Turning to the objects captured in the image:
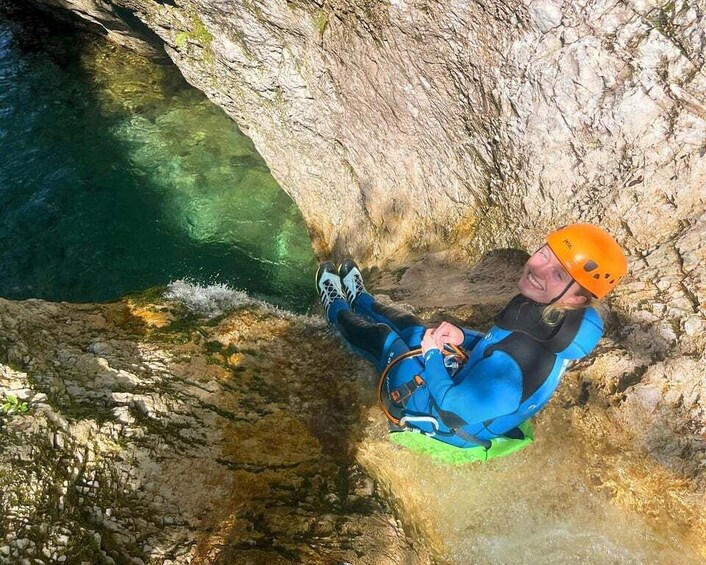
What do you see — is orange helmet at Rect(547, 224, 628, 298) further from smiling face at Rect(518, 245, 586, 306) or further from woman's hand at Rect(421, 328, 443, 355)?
woman's hand at Rect(421, 328, 443, 355)

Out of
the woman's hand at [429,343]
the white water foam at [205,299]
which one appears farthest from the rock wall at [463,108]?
the white water foam at [205,299]

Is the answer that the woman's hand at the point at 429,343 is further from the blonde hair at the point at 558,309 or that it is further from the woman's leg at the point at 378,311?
the blonde hair at the point at 558,309

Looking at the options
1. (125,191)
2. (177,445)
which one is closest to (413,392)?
(177,445)

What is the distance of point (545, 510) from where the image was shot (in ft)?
12.8

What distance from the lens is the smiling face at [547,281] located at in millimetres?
3465

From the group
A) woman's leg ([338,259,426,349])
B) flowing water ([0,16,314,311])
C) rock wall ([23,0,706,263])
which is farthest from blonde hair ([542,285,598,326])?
flowing water ([0,16,314,311])

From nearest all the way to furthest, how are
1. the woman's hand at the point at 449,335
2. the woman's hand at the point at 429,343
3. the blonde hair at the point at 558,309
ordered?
the blonde hair at the point at 558,309 < the woman's hand at the point at 449,335 < the woman's hand at the point at 429,343

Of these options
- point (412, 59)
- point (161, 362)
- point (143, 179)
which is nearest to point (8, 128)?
point (143, 179)

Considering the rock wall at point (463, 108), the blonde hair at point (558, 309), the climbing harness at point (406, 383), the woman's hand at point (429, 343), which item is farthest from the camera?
the climbing harness at point (406, 383)

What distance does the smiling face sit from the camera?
346 centimetres

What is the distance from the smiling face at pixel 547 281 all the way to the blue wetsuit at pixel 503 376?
8 centimetres

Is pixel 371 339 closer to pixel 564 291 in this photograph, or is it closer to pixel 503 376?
pixel 503 376

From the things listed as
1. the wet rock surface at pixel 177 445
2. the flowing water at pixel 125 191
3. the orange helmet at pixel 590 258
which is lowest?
the flowing water at pixel 125 191

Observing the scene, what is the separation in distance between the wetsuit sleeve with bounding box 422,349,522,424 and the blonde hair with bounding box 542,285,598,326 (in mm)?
370
